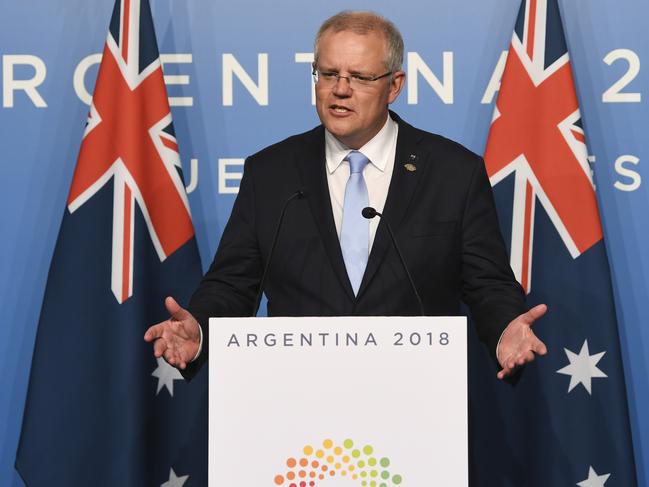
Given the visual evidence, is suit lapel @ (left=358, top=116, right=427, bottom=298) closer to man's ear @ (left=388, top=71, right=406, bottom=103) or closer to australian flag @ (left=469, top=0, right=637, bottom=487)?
man's ear @ (left=388, top=71, right=406, bottom=103)

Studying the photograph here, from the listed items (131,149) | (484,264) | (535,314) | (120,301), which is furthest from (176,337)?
(131,149)

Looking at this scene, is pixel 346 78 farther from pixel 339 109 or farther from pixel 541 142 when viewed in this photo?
pixel 541 142

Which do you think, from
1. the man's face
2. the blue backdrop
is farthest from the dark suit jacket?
the blue backdrop

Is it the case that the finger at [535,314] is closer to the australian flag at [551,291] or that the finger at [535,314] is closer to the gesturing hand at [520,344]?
the gesturing hand at [520,344]

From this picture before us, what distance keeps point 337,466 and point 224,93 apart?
6.55 ft

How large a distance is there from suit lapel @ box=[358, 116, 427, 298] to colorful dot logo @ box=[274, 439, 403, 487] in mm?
620

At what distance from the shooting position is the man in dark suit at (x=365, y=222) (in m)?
2.52

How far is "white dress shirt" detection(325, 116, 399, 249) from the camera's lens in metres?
2.64

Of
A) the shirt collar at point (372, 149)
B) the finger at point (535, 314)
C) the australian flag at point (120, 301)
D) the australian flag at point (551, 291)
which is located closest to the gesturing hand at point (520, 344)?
the finger at point (535, 314)

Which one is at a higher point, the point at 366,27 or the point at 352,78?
the point at 366,27

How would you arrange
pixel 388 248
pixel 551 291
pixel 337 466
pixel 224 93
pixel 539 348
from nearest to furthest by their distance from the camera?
1. pixel 337 466
2. pixel 539 348
3. pixel 388 248
4. pixel 551 291
5. pixel 224 93

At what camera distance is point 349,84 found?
8.40 ft

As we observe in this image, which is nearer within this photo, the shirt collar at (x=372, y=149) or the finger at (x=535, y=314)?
the finger at (x=535, y=314)

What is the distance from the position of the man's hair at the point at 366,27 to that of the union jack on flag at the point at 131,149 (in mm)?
993
